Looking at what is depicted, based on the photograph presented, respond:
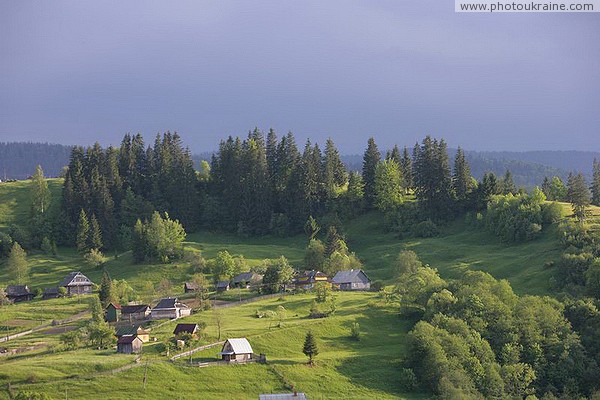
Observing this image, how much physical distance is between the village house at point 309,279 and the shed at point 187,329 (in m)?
29.0

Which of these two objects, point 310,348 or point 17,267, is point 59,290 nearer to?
point 17,267

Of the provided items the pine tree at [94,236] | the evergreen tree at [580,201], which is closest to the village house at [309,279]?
the evergreen tree at [580,201]

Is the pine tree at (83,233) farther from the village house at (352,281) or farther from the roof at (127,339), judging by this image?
the roof at (127,339)

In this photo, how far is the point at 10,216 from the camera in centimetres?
15775

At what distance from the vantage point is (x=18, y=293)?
11738cm

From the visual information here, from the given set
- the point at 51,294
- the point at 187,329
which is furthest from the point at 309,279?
the point at 51,294

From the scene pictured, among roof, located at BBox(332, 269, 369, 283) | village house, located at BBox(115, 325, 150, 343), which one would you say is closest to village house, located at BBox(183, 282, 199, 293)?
roof, located at BBox(332, 269, 369, 283)

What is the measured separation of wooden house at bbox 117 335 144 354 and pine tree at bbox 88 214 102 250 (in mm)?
63087

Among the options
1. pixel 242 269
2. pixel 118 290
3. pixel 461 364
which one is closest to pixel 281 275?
pixel 242 269

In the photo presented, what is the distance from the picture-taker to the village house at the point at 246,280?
386 ft

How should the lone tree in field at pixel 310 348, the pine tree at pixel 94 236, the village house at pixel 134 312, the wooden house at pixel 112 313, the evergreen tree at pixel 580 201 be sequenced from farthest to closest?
1. the pine tree at pixel 94 236
2. the evergreen tree at pixel 580 201
3. the village house at pixel 134 312
4. the wooden house at pixel 112 313
5. the lone tree in field at pixel 310 348

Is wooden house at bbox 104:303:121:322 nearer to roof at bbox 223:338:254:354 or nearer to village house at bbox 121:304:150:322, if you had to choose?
village house at bbox 121:304:150:322

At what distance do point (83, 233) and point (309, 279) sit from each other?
49040mm

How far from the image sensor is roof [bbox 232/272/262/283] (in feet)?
387
